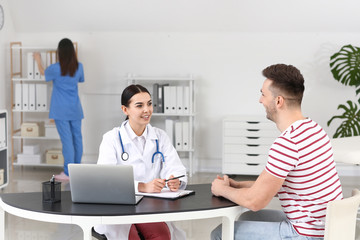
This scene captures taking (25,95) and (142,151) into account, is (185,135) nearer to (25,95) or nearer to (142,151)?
(25,95)

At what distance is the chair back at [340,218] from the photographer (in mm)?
2318

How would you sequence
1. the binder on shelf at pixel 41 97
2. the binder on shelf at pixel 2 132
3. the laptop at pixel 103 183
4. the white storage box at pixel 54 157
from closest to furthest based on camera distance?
the laptop at pixel 103 183 → the binder on shelf at pixel 2 132 → the binder on shelf at pixel 41 97 → the white storage box at pixel 54 157

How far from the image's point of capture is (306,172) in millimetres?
2439

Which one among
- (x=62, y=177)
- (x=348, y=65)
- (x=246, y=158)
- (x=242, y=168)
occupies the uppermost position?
(x=348, y=65)

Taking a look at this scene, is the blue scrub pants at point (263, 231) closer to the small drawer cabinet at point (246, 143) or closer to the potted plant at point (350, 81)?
the small drawer cabinet at point (246, 143)

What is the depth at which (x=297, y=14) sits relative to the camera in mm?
6586

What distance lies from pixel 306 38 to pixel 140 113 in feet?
13.2

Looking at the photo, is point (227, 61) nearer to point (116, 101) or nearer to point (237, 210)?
point (116, 101)

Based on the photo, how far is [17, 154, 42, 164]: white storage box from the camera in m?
6.91

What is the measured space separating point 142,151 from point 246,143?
11.0 feet

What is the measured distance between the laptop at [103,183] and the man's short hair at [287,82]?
72cm

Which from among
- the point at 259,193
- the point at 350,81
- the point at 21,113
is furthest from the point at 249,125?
the point at 259,193

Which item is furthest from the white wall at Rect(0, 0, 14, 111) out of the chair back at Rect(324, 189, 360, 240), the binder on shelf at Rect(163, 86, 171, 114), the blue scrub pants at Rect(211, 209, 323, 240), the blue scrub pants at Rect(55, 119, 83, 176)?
the chair back at Rect(324, 189, 360, 240)

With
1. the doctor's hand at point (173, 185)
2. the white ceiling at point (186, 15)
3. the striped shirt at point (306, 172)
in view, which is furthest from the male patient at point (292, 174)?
the white ceiling at point (186, 15)
